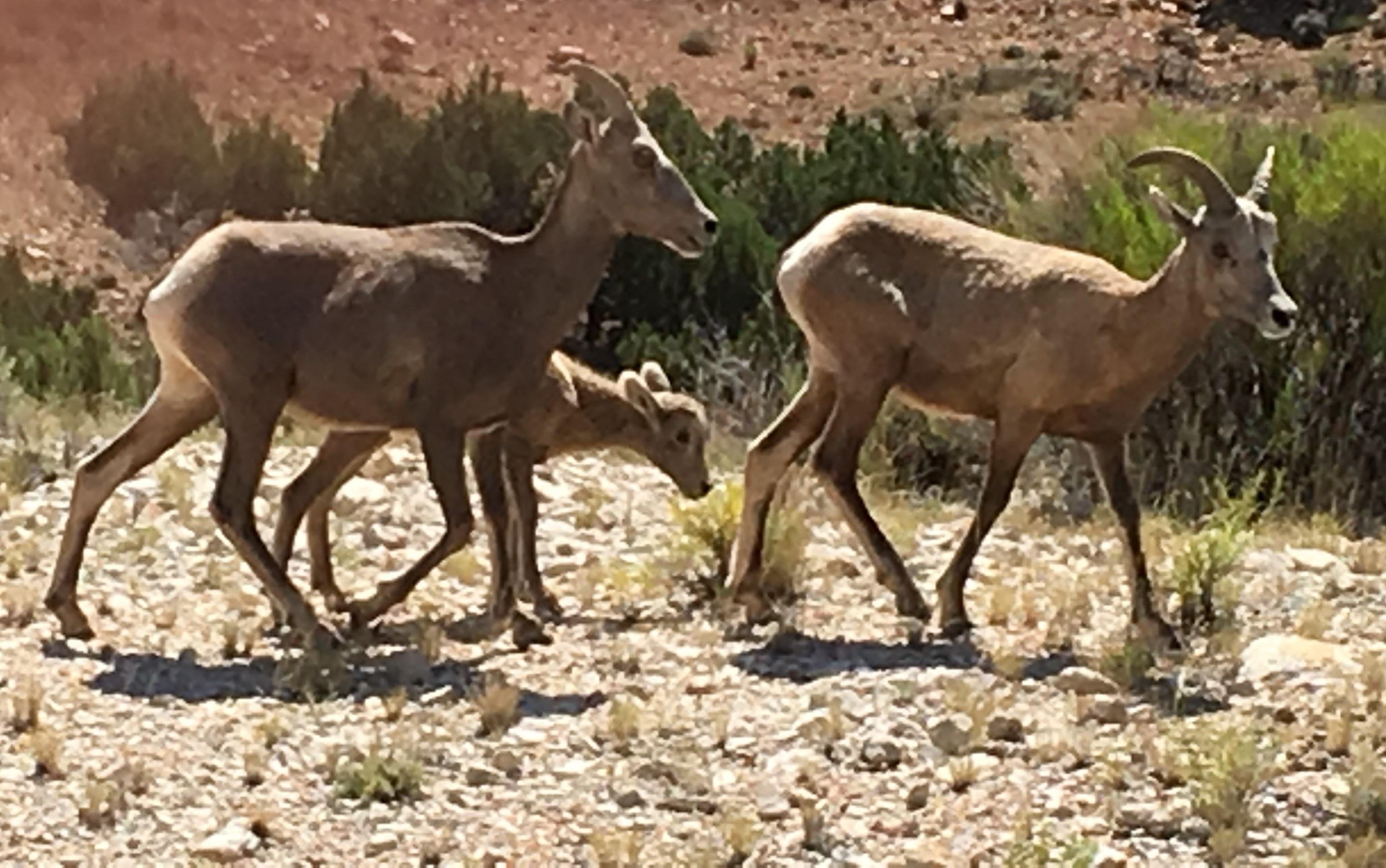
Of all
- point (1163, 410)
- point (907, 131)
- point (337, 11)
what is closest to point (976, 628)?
point (1163, 410)

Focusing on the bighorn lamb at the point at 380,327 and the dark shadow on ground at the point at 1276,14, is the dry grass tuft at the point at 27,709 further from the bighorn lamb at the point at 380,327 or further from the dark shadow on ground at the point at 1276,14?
the dark shadow on ground at the point at 1276,14

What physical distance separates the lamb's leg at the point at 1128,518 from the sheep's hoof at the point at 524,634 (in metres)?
2.46

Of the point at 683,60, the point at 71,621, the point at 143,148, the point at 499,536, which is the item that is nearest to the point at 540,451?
the point at 499,536

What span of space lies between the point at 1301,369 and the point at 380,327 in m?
6.90

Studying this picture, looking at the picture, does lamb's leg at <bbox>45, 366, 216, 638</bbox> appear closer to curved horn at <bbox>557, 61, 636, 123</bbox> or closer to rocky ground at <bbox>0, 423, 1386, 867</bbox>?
rocky ground at <bbox>0, 423, 1386, 867</bbox>

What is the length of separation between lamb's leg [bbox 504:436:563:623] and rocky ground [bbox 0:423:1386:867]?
0.77 feet

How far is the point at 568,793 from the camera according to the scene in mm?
8656

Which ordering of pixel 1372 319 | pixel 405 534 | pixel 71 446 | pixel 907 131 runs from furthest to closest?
pixel 907 131, pixel 1372 319, pixel 71 446, pixel 405 534

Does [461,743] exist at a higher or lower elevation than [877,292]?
lower

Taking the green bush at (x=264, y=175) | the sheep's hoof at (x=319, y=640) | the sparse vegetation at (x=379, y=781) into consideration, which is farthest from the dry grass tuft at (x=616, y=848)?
the green bush at (x=264, y=175)

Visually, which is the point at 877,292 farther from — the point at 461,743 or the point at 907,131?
the point at 907,131

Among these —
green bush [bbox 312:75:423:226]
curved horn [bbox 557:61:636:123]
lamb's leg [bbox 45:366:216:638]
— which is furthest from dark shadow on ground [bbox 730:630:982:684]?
green bush [bbox 312:75:423:226]

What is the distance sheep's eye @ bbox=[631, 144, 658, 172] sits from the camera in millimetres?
10891

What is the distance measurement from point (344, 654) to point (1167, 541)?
179 inches
